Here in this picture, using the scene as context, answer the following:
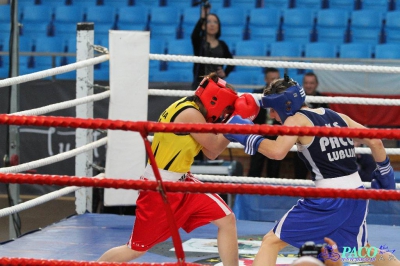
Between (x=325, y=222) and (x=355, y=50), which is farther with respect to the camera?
(x=355, y=50)

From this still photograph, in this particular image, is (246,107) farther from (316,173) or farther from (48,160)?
(48,160)

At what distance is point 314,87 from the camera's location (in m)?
6.13

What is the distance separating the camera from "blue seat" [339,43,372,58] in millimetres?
8695

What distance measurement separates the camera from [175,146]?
3279mm

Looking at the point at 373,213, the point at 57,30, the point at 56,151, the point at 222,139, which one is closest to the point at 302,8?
the point at 57,30

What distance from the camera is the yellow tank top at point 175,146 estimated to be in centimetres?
327

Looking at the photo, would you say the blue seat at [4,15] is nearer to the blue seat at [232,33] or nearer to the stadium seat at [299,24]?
the blue seat at [232,33]

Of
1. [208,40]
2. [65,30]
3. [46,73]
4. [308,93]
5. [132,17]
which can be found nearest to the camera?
[46,73]

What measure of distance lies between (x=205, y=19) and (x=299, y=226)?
358cm

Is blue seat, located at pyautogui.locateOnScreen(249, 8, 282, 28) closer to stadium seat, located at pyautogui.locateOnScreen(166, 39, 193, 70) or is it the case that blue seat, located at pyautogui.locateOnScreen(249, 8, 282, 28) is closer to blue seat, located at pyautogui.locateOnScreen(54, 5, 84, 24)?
stadium seat, located at pyautogui.locateOnScreen(166, 39, 193, 70)

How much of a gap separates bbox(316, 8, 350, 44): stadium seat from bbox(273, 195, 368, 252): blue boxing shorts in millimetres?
6396

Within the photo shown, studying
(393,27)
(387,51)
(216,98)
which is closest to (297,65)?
(216,98)

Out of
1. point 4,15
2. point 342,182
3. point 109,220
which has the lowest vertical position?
point 109,220

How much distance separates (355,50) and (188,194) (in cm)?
591
